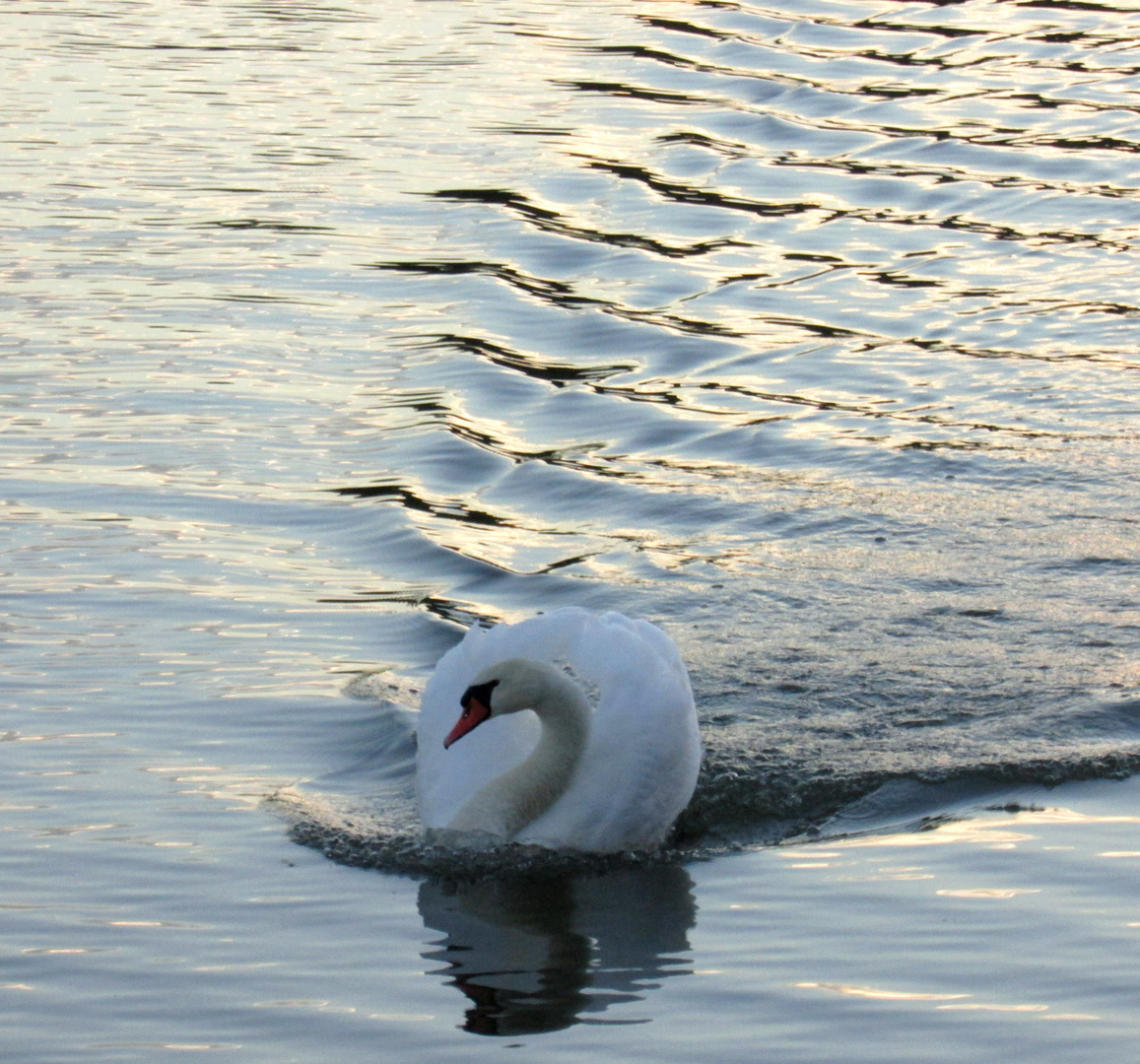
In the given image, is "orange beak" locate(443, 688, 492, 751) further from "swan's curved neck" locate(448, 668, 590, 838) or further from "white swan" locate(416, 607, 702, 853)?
"swan's curved neck" locate(448, 668, 590, 838)

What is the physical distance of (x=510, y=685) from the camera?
21.8 ft

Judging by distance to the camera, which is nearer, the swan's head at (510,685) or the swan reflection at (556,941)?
the swan reflection at (556,941)

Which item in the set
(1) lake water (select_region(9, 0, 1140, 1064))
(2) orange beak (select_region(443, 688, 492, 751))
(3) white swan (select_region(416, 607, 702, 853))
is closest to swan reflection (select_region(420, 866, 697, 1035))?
(1) lake water (select_region(9, 0, 1140, 1064))

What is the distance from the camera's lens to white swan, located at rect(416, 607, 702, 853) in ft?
21.8

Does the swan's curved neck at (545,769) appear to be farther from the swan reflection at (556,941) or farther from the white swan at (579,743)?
the swan reflection at (556,941)

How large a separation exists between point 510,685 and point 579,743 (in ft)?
0.98

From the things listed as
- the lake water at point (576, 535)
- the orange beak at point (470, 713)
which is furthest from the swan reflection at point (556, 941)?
the orange beak at point (470, 713)

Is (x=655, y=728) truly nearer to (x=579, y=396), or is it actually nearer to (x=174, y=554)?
(x=174, y=554)

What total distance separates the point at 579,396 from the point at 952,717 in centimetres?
451

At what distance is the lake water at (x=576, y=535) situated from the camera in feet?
18.9

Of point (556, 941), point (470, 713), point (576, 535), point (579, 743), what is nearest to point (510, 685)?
point (470, 713)

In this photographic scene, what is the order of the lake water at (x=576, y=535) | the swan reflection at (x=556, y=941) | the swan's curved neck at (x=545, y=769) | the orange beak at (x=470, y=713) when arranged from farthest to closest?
the swan's curved neck at (x=545, y=769) → the orange beak at (x=470, y=713) → the lake water at (x=576, y=535) → the swan reflection at (x=556, y=941)

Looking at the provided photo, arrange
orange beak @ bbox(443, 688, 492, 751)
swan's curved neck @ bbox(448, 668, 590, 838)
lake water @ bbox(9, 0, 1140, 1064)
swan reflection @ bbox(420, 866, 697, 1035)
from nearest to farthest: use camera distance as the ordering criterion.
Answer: swan reflection @ bbox(420, 866, 697, 1035), lake water @ bbox(9, 0, 1140, 1064), orange beak @ bbox(443, 688, 492, 751), swan's curved neck @ bbox(448, 668, 590, 838)

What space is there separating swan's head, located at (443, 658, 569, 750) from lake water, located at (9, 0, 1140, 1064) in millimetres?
537
